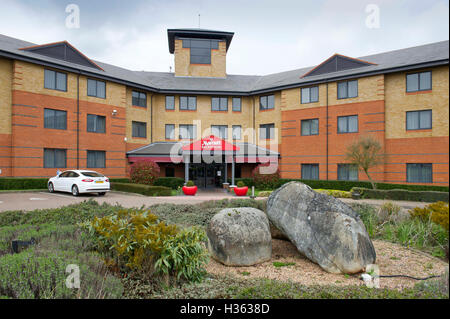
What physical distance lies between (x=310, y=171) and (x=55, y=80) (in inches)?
841

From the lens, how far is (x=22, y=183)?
711 inches

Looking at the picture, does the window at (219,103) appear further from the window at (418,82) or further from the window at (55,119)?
the window at (418,82)

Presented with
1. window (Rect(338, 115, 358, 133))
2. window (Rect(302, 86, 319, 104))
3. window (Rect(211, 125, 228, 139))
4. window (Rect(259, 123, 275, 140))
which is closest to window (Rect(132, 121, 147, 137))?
window (Rect(211, 125, 228, 139))

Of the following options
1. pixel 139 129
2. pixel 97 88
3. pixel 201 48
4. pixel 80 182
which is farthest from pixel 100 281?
pixel 201 48

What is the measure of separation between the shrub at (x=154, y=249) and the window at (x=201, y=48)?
28480mm

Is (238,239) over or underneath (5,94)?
underneath

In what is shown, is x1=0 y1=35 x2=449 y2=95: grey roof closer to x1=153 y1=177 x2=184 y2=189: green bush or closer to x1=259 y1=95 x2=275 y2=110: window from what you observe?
x1=259 y1=95 x2=275 y2=110: window

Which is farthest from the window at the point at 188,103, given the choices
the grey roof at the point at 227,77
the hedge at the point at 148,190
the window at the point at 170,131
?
the hedge at the point at 148,190

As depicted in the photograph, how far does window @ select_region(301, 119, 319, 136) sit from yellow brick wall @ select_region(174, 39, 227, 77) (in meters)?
11.5

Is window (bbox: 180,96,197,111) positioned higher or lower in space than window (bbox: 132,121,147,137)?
higher

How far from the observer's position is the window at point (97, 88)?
22.8 metres

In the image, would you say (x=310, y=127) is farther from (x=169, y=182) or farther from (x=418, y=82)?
(x=169, y=182)

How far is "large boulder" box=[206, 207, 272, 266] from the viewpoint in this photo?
5.55 m
